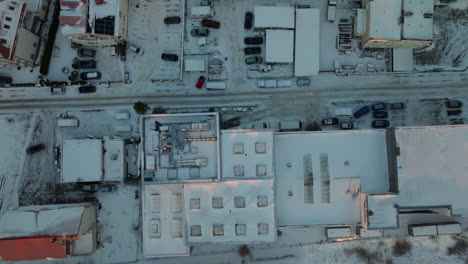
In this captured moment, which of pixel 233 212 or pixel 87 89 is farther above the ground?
pixel 87 89

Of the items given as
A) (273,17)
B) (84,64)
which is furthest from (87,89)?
(273,17)

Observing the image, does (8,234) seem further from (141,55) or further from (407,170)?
(407,170)

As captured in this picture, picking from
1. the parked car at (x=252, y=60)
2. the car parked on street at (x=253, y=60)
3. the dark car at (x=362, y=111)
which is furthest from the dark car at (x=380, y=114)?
the parked car at (x=252, y=60)

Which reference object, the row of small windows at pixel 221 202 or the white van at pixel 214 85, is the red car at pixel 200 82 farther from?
the row of small windows at pixel 221 202

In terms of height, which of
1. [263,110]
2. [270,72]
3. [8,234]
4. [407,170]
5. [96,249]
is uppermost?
[270,72]

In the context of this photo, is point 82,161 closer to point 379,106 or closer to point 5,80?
point 5,80

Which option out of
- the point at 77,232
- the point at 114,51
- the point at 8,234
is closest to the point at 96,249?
the point at 77,232
